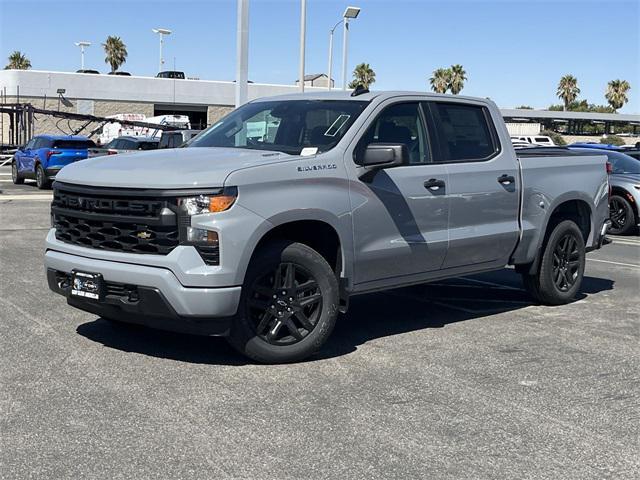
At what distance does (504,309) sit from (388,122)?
2.47 metres

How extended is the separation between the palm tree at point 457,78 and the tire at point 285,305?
7899cm

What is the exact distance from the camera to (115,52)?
8312 centimetres

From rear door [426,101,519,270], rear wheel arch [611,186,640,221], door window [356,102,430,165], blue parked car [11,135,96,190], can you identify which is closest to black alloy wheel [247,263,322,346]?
door window [356,102,430,165]

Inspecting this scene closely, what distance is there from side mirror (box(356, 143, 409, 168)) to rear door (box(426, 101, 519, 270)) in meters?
0.85

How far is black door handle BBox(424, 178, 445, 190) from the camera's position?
6.32 metres

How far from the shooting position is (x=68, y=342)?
5934 millimetres

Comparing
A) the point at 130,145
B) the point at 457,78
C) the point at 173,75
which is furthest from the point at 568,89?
the point at 130,145

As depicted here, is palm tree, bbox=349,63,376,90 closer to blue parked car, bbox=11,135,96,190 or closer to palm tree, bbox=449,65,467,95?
palm tree, bbox=449,65,467,95

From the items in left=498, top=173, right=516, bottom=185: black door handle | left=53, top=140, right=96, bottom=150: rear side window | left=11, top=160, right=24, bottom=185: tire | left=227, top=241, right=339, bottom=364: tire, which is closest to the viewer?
left=227, top=241, right=339, bottom=364: tire

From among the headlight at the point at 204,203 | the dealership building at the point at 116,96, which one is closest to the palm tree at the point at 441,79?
the dealership building at the point at 116,96

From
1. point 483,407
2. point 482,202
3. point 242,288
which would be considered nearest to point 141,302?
point 242,288

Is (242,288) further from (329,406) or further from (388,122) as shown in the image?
(388,122)

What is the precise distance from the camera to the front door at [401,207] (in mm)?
Result: 5902

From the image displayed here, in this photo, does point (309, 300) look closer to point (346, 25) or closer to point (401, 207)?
point (401, 207)
